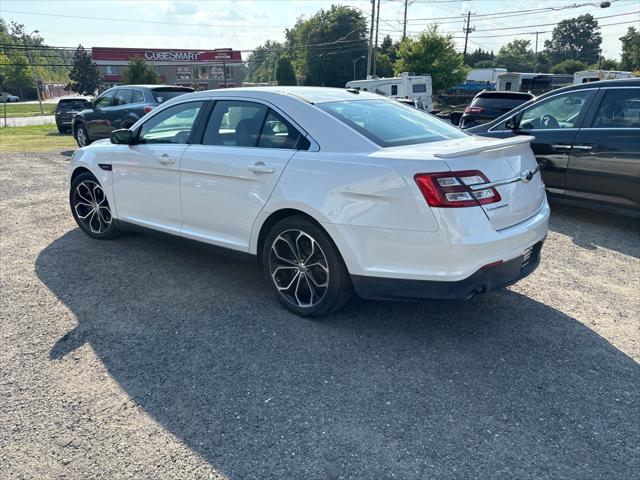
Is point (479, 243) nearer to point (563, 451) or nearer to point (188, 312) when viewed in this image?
point (563, 451)

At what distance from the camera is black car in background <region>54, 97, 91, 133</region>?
20297 mm

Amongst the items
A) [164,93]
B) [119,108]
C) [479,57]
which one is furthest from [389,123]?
[479,57]

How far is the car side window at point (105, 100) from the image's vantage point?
13477mm

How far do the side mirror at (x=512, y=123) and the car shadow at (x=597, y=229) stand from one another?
1295mm

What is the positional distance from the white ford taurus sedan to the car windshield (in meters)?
0.02

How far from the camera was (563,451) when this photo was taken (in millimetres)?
2377

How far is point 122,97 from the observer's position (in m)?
13.1

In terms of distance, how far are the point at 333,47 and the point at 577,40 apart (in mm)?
78385

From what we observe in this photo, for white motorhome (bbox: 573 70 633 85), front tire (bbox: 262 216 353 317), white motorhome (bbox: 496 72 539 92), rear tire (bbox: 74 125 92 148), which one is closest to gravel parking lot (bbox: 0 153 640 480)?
front tire (bbox: 262 216 353 317)

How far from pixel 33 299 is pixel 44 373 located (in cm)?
127

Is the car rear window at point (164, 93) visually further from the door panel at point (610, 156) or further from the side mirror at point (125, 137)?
the door panel at point (610, 156)

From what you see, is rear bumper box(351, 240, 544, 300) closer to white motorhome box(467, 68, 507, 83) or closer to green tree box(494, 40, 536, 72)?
white motorhome box(467, 68, 507, 83)

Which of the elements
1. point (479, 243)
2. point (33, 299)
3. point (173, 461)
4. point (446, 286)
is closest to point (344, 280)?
point (446, 286)

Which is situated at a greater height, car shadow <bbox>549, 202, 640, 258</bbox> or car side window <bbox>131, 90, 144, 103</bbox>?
car side window <bbox>131, 90, 144, 103</bbox>
